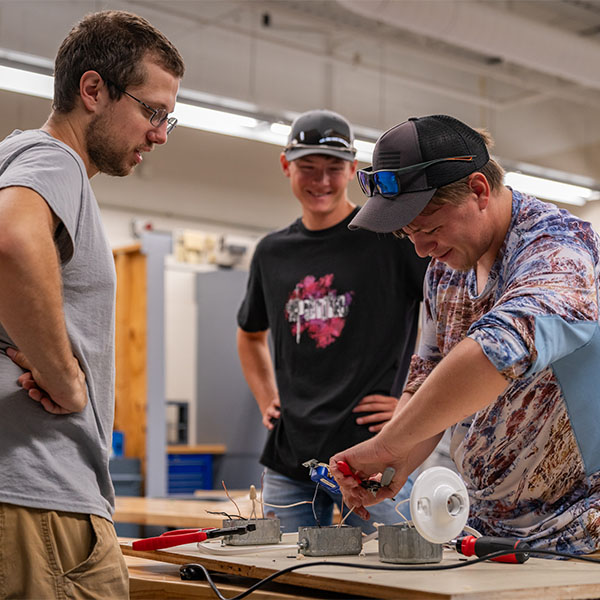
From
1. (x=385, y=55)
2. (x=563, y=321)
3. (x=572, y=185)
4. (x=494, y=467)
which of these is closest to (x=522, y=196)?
(x=563, y=321)

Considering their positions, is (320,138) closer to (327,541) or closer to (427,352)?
(427,352)

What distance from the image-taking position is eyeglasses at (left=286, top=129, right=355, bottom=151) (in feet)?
7.95

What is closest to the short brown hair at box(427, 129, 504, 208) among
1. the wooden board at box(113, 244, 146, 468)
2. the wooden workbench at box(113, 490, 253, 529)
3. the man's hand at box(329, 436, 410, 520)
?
the man's hand at box(329, 436, 410, 520)

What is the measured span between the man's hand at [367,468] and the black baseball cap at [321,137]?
1.10 m

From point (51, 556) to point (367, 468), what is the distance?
545 mm

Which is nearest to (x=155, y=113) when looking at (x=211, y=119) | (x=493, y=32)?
(x=211, y=119)

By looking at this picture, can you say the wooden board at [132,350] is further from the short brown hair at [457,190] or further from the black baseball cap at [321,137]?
the short brown hair at [457,190]

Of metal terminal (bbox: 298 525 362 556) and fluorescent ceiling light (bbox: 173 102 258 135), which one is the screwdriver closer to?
metal terminal (bbox: 298 525 362 556)

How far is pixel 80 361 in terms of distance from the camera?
1.30 metres

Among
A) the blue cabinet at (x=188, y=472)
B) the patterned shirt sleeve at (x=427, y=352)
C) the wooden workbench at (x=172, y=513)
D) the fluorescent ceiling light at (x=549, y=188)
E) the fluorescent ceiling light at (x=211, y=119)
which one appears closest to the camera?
the patterned shirt sleeve at (x=427, y=352)

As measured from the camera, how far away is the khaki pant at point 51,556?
1.22m

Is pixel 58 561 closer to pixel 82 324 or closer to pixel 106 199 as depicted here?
pixel 82 324

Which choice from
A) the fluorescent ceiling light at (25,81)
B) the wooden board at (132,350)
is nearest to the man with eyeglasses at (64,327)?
the wooden board at (132,350)

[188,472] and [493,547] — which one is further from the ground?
[188,472]
